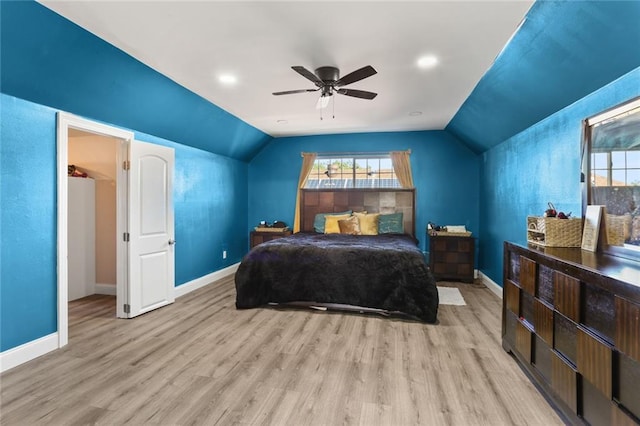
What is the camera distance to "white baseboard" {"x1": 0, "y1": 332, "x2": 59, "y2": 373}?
96.5 inches

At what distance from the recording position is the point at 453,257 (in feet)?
17.1

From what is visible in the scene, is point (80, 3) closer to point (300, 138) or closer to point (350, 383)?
point (350, 383)

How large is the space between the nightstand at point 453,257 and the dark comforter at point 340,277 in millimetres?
1517

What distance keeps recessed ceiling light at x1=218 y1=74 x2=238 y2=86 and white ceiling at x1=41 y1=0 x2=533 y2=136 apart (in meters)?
0.07

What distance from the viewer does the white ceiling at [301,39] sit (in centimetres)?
209

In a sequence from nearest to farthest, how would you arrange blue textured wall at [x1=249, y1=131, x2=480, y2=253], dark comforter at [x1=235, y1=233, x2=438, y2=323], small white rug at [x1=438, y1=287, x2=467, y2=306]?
dark comforter at [x1=235, y1=233, x2=438, y2=323]
small white rug at [x1=438, y1=287, x2=467, y2=306]
blue textured wall at [x1=249, y1=131, x2=480, y2=253]

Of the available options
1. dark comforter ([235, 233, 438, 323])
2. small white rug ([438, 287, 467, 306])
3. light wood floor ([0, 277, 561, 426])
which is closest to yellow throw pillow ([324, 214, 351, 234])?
dark comforter ([235, 233, 438, 323])

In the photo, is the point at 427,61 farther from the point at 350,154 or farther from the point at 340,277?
the point at 350,154

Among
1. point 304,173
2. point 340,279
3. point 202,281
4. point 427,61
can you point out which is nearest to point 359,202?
point 304,173

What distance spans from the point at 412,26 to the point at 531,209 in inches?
102

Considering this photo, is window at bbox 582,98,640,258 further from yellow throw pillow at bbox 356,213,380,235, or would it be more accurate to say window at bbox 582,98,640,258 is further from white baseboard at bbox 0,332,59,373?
white baseboard at bbox 0,332,59,373

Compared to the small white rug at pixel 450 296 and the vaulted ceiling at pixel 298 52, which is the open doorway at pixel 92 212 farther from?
the small white rug at pixel 450 296

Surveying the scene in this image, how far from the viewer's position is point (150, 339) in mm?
3049

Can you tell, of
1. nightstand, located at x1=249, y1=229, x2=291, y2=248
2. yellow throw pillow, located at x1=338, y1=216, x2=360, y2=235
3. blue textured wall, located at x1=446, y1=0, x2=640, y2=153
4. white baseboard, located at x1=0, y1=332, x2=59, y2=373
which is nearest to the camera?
blue textured wall, located at x1=446, y1=0, x2=640, y2=153
